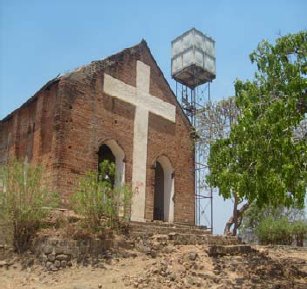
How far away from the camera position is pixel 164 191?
66.4 ft

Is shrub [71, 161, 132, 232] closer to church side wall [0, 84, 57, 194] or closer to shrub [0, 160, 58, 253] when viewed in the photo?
shrub [0, 160, 58, 253]

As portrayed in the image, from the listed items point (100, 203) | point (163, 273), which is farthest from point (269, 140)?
point (100, 203)

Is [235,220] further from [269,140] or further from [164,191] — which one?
[269,140]

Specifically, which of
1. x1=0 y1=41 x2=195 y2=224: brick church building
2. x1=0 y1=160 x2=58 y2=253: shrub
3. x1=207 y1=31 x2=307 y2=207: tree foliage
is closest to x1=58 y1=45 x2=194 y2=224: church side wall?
x1=0 y1=41 x2=195 y2=224: brick church building

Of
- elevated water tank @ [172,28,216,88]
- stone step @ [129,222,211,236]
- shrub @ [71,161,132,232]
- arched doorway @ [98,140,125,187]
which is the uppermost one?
elevated water tank @ [172,28,216,88]

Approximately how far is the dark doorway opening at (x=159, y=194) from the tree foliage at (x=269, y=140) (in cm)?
945

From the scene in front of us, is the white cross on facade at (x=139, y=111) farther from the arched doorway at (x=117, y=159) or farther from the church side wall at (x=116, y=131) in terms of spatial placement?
the arched doorway at (x=117, y=159)

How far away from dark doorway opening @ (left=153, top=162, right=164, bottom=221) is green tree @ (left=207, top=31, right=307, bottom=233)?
9.45 meters

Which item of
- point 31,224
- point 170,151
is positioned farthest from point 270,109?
point 170,151

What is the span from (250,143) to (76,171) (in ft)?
25.6

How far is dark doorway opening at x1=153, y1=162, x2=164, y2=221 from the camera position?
2030 cm

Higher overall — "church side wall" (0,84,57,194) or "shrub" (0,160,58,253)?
"church side wall" (0,84,57,194)

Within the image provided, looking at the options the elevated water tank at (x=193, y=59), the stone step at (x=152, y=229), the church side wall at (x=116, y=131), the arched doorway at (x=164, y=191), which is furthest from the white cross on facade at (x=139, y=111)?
the elevated water tank at (x=193, y=59)

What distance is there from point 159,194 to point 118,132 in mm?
4032
